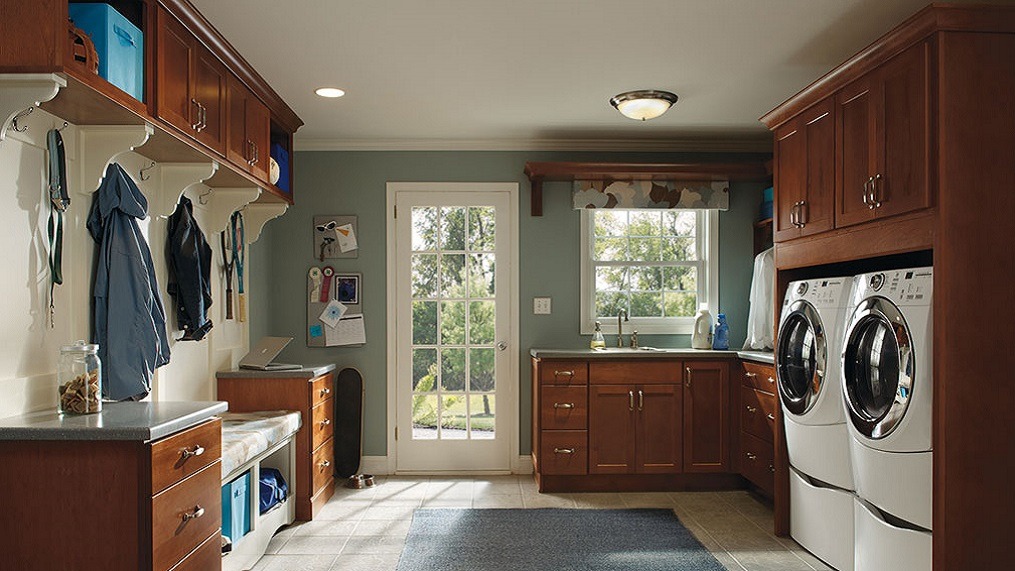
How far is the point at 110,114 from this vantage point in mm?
2576

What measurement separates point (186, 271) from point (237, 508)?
1115mm

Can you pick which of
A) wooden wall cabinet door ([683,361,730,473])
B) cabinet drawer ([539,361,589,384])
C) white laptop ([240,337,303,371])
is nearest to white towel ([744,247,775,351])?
wooden wall cabinet door ([683,361,730,473])

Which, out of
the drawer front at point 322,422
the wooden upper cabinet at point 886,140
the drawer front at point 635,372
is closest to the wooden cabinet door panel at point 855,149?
the wooden upper cabinet at point 886,140

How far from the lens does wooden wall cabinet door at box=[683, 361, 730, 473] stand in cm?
485

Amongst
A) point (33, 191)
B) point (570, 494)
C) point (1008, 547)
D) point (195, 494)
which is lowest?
point (570, 494)

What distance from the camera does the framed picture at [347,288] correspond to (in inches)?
210

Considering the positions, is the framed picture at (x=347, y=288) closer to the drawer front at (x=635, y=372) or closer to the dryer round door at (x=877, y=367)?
the drawer front at (x=635, y=372)

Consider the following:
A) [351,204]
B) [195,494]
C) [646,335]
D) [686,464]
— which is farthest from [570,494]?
[195,494]

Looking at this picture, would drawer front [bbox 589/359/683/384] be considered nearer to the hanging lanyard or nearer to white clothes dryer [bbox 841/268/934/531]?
white clothes dryer [bbox 841/268/934/531]

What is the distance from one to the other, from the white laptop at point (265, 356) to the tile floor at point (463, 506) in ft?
2.81

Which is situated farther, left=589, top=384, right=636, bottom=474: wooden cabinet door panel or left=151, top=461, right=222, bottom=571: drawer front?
left=589, top=384, right=636, bottom=474: wooden cabinet door panel

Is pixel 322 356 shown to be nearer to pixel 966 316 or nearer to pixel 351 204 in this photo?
pixel 351 204

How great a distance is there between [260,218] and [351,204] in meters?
0.78

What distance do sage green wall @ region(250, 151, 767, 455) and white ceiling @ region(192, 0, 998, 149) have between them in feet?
1.18
